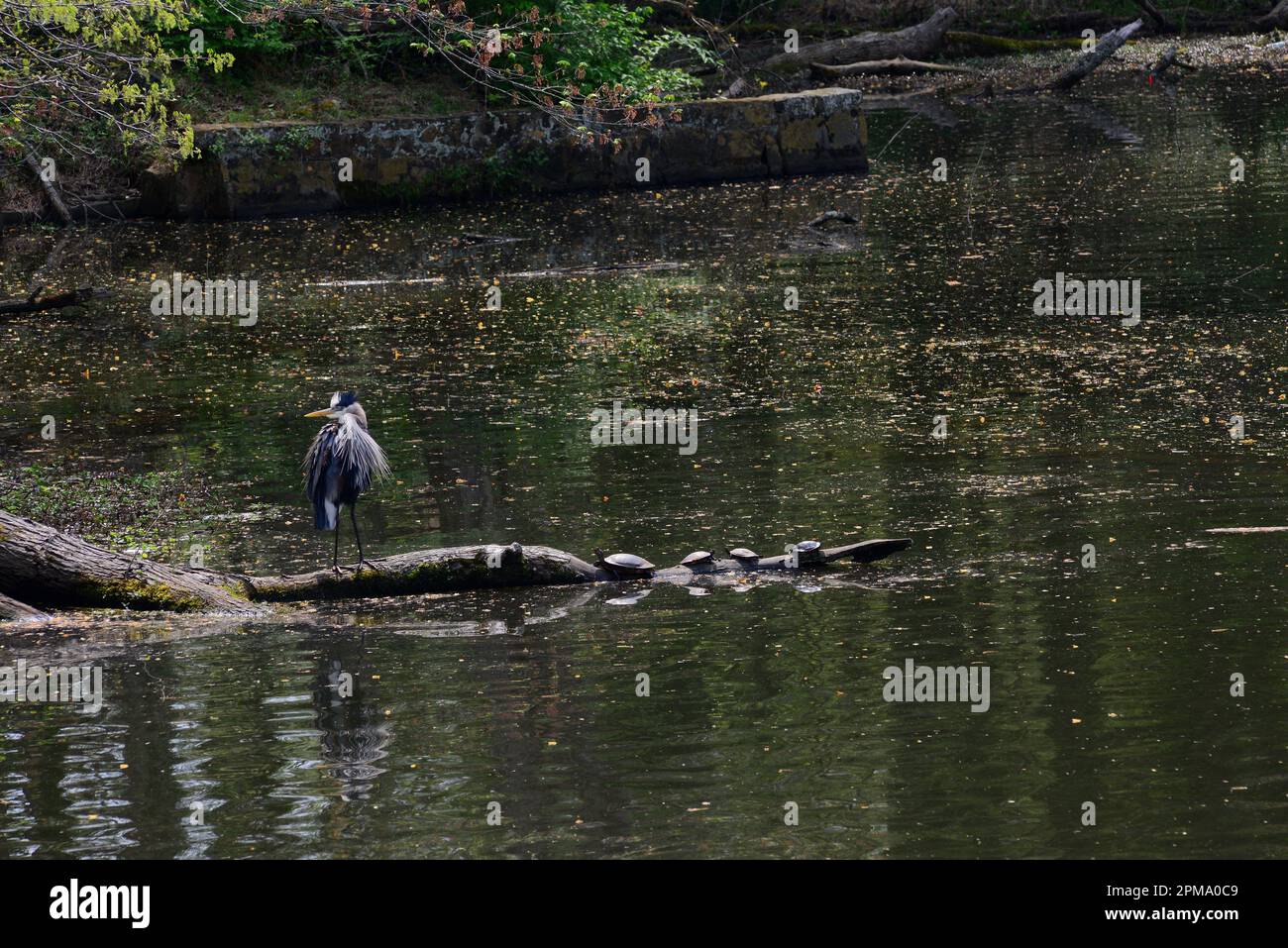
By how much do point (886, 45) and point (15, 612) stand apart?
124ft

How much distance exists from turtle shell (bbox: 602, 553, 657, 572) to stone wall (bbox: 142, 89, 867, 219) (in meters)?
20.3

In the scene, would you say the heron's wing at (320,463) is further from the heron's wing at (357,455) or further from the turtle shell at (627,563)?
the turtle shell at (627,563)

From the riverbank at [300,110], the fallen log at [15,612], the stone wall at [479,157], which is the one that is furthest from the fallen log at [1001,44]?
the fallen log at [15,612]

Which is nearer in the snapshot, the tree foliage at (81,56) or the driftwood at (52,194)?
the tree foliage at (81,56)

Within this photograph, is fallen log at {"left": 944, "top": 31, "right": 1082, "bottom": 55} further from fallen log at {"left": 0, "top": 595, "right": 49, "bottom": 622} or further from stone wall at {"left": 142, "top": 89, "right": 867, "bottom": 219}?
fallen log at {"left": 0, "top": 595, "right": 49, "bottom": 622}

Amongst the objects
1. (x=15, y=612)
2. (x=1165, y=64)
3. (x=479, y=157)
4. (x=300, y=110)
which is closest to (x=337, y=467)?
(x=15, y=612)

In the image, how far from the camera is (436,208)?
3114 cm

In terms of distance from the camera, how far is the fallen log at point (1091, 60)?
4062 centimetres

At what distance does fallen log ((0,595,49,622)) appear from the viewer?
37.6ft

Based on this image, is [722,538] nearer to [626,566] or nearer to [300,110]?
[626,566]

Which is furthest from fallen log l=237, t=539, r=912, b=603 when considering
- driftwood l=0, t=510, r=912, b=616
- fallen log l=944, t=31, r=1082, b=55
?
fallen log l=944, t=31, r=1082, b=55

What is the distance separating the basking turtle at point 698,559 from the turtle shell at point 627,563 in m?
0.25

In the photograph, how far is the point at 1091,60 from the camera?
134 feet
